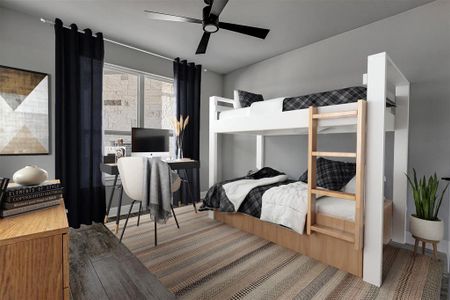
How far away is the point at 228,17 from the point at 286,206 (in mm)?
2111

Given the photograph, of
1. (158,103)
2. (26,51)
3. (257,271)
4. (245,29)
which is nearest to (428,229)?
(257,271)

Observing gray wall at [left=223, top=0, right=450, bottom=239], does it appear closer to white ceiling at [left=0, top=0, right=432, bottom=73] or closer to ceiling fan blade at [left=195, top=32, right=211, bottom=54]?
white ceiling at [left=0, top=0, right=432, bottom=73]

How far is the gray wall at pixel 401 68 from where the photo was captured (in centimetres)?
220

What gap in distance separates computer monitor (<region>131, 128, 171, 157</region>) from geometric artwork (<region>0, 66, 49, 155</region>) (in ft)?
3.13

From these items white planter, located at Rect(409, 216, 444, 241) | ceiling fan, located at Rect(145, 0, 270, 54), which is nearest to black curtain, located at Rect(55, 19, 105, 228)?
ceiling fan, located at Rect(145, 0, 270, 54)

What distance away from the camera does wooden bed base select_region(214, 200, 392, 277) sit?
5.81 feet

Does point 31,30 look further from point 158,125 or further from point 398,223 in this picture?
point 398,223

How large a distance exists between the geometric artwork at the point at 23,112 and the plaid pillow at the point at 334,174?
A: 3.18 meters

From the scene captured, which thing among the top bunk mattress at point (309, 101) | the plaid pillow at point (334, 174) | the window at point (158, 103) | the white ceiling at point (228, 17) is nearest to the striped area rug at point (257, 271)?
the plaid pillow at point (334, 174)

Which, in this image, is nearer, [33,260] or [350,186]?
[33,260]

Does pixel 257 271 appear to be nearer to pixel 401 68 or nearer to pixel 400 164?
pixel 400 164

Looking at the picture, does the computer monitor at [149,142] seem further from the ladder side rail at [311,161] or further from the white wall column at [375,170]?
the white wall column at [375,170]

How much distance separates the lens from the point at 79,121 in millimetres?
2740

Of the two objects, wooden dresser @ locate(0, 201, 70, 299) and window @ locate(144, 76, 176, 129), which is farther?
window @ locate(144, 76, 176, 129)
